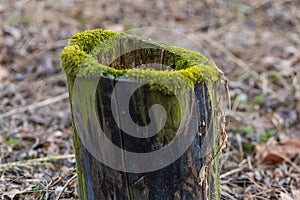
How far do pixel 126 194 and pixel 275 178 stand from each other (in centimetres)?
229

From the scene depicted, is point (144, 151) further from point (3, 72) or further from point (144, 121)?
point (3, 72)

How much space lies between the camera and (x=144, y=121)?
5.99ft

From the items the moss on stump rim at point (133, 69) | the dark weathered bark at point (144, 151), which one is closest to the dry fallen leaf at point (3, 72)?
the moss on stump rim at point (133, 69)

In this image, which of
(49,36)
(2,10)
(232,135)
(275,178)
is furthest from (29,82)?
(275,178)

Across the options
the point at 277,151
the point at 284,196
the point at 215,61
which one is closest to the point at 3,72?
the point at 215,61

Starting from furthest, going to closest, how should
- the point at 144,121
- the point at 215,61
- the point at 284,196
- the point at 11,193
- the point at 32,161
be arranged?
the point at 215,61
the point at 32,161
the point at 284,196
the point at 11,193
the point at 144,121

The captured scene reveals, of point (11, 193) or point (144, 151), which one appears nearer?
point (144, 151)

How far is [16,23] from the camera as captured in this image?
22.2ft

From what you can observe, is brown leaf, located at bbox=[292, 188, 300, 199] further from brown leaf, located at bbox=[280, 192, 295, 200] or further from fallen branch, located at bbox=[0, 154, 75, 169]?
fallen branch, located at bbox=[0, 154, 75, 169]

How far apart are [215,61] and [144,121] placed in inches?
175

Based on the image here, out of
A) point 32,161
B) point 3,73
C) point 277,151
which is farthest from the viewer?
point 3,73

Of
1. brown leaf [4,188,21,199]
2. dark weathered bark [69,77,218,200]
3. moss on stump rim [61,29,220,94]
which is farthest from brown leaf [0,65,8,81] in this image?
dark weathered bark [69,77,218,200]

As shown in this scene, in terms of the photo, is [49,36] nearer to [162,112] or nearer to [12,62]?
[12,62]

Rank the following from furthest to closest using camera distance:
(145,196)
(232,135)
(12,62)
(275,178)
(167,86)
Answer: (12,62) < (232,135) < (275,178) < (145,196) < (167,86)
